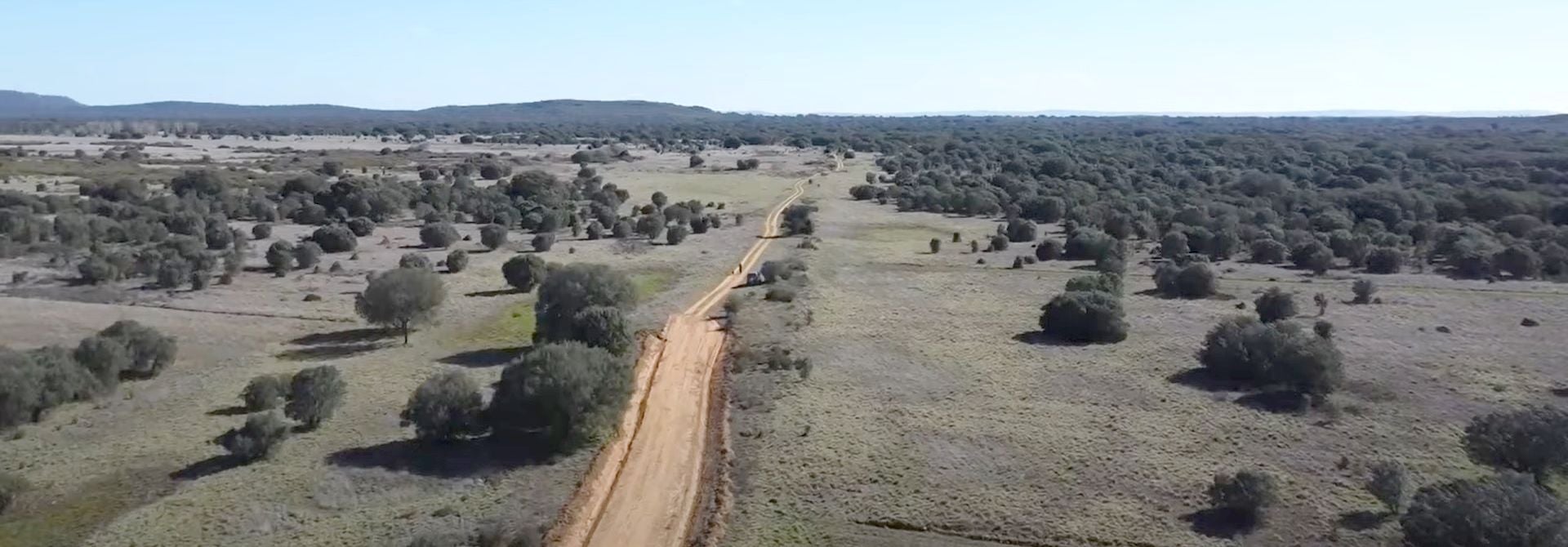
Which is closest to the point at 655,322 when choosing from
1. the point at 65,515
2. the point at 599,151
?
the point at 65,515

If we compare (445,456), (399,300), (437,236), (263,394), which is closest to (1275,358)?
(445,456)

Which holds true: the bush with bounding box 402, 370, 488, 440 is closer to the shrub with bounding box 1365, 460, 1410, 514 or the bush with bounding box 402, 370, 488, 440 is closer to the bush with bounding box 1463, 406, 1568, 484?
the shrub with bounding box 1365, 460, 1410, 514

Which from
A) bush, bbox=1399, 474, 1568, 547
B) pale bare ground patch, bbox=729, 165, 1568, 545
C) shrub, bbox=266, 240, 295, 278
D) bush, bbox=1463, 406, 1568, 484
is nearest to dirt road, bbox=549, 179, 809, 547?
pale bare ground patch, bbox=729, 165, 1568, 545

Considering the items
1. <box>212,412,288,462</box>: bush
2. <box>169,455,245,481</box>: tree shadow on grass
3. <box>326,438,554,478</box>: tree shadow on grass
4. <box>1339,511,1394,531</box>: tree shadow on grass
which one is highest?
<box>212,412,288,462</box>: bush

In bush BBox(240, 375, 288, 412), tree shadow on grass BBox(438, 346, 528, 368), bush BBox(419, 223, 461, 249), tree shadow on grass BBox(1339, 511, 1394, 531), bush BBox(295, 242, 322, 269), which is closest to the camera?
tree shadow on grass BBox(1339, 511, 1394, 531)

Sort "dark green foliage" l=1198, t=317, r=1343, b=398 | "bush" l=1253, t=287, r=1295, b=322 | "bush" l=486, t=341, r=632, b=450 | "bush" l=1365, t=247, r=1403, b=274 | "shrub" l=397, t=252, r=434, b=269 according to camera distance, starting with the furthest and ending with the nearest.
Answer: "bush" l=1365, t=247, r=1403, b=274 < "shrub" l=397, t=252, r=434, b=269 < "bush" l=1253, t=287, r=1295, b=322 < "dark green foliage" l=1198, t=317, r=1343, b=398 < "bush" l=486, t=341, r=632, b=450

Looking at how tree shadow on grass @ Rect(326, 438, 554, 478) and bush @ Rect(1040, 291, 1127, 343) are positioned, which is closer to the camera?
tree shadow on grass @ Rect(326, 438, 554, 478)
